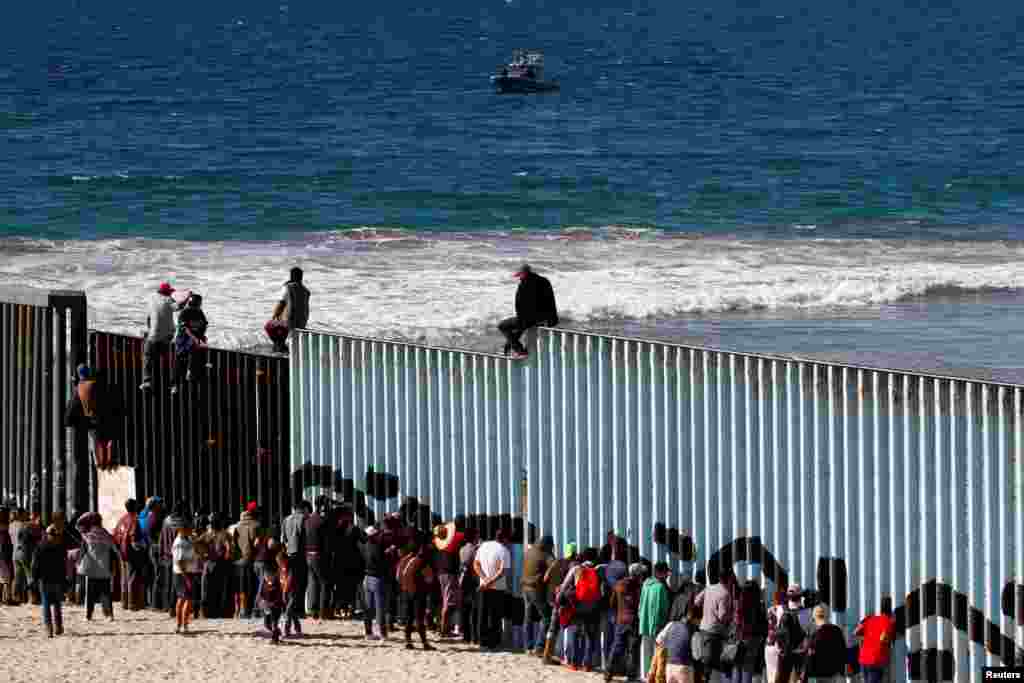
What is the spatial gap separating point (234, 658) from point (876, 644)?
557 cm

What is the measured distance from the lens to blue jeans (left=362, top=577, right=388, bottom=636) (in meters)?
17.8

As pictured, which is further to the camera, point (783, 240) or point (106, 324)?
point (783, 240)

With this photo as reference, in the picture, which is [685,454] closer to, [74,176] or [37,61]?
[74,176]

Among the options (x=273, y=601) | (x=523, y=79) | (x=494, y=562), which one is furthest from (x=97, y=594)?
(x=523, y=79)

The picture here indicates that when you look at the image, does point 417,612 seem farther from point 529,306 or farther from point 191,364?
point 191,364

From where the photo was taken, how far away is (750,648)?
1559cm

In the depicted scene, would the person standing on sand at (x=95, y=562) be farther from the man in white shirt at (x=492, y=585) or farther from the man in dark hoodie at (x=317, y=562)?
the man in white shirt at (x=492, y=585)

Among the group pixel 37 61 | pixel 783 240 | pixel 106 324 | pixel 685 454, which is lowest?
pixel 685 454

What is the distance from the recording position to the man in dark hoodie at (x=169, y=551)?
752 inches

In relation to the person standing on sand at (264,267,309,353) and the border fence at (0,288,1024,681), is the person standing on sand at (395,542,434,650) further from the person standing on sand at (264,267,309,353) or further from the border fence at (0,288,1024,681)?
the person standing on sand at (264,267,309,353)

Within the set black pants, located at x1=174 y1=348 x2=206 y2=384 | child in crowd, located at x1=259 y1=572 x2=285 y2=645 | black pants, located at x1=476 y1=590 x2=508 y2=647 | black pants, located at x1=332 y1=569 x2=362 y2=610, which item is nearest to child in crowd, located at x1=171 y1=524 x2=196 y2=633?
child in crowd, located at x1=259 y1=572 x2=285 y2=645

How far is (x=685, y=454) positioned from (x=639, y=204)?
5036cm

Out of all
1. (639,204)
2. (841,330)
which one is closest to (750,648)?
(841,330)

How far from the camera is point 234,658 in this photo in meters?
17.3
